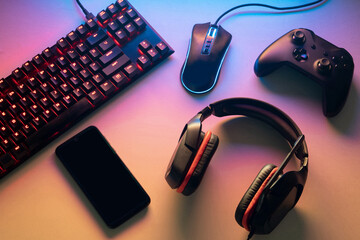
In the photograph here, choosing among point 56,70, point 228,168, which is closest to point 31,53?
point 56,70

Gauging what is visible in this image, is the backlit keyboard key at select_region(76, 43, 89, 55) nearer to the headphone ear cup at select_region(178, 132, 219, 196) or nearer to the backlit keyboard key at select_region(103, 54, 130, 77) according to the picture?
the backlit keyboard key at select_region(103, 54, 130, 77)

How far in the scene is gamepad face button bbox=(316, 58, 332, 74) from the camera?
0.64m

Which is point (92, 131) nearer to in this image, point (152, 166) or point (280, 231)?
point (152, 166)

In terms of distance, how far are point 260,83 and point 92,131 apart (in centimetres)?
34

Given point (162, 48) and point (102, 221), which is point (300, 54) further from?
point (102, 221)

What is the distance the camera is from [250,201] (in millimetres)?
514

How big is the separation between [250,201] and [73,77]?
0.39 m

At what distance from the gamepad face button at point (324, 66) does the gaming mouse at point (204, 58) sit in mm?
180

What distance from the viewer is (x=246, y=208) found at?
510 mm

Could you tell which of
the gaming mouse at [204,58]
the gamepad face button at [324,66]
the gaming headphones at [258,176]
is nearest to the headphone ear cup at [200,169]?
the gaming headphones at [258,176]

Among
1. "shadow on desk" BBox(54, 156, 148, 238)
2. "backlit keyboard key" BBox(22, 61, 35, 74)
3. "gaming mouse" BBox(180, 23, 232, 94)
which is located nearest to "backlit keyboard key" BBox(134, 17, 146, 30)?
"gaming mouse" BBox(180, 23, 232, 94)

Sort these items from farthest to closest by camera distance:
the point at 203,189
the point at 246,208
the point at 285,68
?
the point at 285,68
the point at 203,189
the point at 246,208

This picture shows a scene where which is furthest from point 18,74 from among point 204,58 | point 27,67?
point 204,58

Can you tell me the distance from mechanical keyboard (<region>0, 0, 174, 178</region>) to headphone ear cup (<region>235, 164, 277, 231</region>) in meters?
0.31
